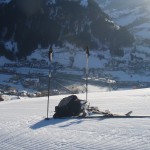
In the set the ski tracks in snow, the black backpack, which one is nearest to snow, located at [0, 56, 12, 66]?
the black backpack

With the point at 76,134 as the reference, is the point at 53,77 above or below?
above

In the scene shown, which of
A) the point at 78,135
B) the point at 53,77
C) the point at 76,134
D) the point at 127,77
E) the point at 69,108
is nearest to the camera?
the point at 78,135

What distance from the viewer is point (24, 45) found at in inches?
7869

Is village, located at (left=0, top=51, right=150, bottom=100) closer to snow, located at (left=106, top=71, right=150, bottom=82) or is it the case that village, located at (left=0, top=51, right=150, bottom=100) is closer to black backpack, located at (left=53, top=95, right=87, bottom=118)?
snow, located at (left=106, top=71, right=150, bottom=82)

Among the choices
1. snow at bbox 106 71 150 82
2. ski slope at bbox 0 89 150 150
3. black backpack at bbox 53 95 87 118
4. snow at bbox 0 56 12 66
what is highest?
snow at bbox 0 56 12 66

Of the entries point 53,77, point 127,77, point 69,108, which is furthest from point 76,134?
point 127,77

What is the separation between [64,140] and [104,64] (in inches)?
6968

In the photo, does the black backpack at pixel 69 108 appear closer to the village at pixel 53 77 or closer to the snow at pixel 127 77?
the village at pixel 53 77

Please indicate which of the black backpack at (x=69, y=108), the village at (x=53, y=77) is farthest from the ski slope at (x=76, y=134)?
the village at (x=53, y=77)

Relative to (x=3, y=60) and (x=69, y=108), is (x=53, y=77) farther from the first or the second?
(x=69, y=108)

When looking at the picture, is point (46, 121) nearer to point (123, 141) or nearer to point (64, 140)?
point (64, 140)

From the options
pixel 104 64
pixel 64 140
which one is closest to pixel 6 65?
pixel 104 64

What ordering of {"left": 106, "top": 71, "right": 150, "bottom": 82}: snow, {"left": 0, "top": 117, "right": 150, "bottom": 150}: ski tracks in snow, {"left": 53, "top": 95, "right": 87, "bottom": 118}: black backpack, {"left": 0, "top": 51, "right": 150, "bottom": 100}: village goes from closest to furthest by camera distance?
{"left": 0, "top": 117, "right": 150, "bottom": 150}: ski tracks in snow, {"left": 53, "top": 95, "right": 87, "bottom": 118}: black backpack, {"left": 0, "top": 51, "right": 150, "bottom": 100}: village, {"left": 106, "top": 71, "right": 150, "bottom": 82}: snow

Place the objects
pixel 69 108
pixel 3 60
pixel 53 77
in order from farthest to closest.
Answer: pixel 3 60 → pixel 53 77 → pixel 69 108
